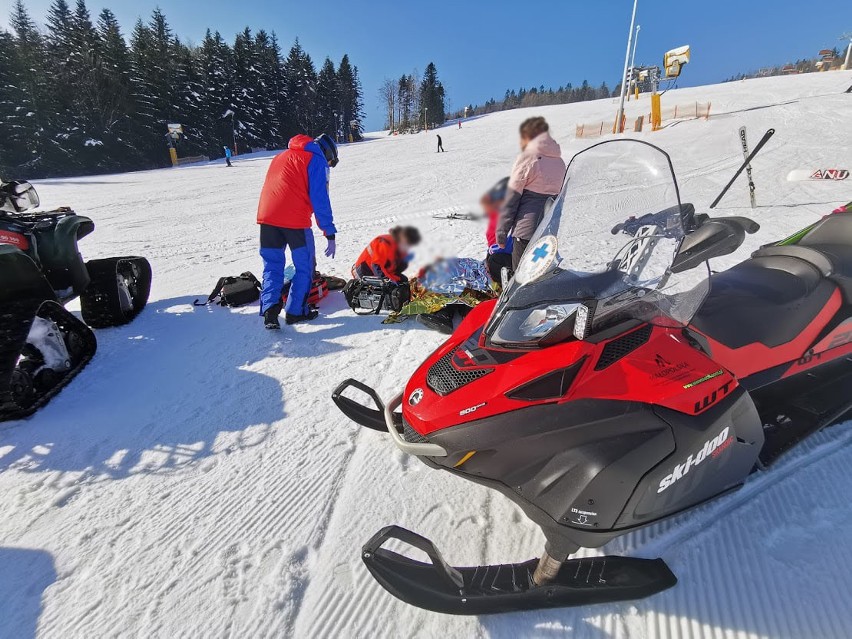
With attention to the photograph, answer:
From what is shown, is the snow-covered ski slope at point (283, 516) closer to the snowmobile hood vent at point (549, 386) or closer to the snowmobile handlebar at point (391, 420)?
the snowmobile handlebar at point (391, 420)

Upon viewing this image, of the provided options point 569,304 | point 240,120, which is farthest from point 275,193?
point 240,120

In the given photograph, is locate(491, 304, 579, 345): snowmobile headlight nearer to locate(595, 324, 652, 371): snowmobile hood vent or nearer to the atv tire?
locate(595, 324, 652, 371): snowmobile hood vent

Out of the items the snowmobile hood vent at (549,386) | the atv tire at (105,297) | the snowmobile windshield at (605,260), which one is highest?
the snowmobile windshield at (605,260)

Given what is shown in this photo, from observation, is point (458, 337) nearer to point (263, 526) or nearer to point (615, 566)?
point (615, 566)

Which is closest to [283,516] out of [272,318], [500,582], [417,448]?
[417,448]

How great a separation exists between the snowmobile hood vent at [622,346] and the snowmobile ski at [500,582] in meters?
0.74

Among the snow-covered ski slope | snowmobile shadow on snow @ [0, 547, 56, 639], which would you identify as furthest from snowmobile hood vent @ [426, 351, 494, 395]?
snowmobile shadow on snow @ [0, 547, 56, 639]

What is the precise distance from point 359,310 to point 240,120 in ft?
119

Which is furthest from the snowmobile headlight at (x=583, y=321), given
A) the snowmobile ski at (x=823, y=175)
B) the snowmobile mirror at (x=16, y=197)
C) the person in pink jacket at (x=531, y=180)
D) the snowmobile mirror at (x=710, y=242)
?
the snowmobile ski at (x=823, y=175)

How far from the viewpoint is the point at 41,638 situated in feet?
5.01

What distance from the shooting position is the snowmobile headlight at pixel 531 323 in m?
1.51

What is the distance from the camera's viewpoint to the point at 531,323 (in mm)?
1562

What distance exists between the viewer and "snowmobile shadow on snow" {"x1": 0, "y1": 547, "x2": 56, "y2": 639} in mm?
1566

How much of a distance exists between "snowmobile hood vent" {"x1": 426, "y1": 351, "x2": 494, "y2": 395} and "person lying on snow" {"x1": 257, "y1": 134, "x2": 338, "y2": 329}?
278 centimetres
